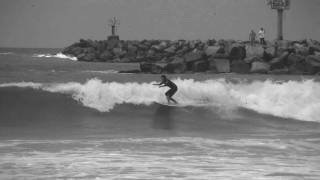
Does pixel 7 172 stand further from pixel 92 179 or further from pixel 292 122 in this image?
pixel 292 122

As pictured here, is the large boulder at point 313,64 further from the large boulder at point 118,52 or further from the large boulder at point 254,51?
the large boulder at point 118,52

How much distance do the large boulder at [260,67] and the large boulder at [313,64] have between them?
272 centimetres

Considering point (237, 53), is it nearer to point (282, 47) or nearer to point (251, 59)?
point (251, 59)

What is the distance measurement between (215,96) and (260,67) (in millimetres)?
21856

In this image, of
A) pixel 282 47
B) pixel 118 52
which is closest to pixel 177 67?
pixel 282 47

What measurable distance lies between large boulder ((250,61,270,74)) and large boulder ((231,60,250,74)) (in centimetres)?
37

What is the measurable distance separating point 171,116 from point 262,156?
7643 mm

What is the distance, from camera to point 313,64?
4403cm

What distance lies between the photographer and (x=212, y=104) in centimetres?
2169

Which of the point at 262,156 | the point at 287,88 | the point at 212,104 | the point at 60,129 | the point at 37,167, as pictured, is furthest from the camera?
the point at 287,88

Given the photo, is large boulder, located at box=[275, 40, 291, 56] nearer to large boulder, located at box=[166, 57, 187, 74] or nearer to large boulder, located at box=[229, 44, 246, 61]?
large boulder, located at box=[229, 44, 246, 61]

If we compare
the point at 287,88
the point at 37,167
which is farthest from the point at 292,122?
the point at 37,167

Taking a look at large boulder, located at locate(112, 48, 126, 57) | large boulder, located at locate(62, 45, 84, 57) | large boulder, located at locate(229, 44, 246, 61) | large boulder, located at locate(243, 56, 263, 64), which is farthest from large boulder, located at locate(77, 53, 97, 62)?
large boulder, located at locate(243, 56, 263, 64)

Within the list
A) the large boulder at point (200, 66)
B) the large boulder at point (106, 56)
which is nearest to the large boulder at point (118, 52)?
the large boulder at point (106, 56)
